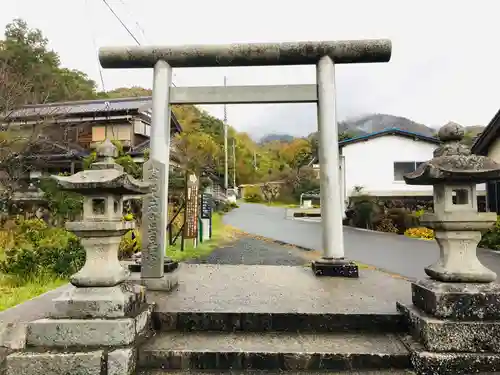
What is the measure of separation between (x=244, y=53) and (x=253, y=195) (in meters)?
40.5

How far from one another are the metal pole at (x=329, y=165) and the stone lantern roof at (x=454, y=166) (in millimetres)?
2096

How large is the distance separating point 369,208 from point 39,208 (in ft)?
52.7

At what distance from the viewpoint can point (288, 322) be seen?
3.48 m

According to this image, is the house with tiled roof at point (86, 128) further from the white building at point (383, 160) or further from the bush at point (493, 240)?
the bush at point (493, 240)

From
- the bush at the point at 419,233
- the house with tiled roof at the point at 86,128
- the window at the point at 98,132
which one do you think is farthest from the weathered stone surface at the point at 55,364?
the window at the point at 98,132

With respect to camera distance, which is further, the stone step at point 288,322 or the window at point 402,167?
the window at point 402,167

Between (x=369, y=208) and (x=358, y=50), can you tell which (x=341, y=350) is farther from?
(x=369, y=208)

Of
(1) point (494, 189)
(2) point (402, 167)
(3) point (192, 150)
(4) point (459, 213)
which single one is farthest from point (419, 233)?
(3) point (192, 150)

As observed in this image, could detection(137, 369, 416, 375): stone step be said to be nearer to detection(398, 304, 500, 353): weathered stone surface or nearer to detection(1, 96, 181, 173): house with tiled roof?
detection(398, 304, 500, 353): weathered stone surface

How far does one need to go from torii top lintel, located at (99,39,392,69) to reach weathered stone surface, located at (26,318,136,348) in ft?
14.0

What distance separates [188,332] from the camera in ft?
11.4

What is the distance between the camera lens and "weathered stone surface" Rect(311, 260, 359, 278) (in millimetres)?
5586

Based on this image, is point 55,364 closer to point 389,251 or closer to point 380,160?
point 389,251

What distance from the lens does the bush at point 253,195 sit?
45062 mm
